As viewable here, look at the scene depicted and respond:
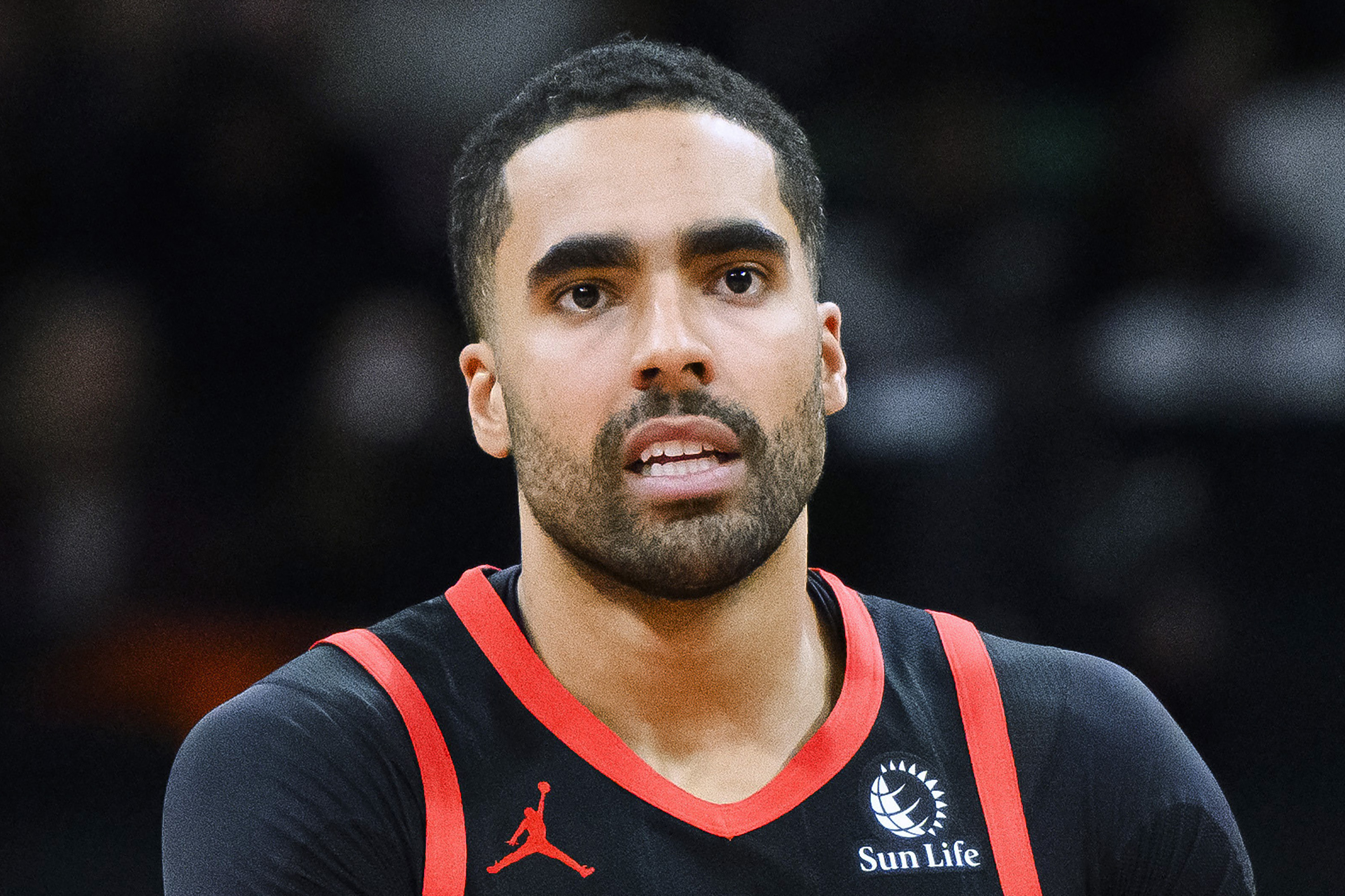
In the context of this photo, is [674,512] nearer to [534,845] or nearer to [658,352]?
[658,352]

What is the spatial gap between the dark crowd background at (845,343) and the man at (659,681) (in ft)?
4.60

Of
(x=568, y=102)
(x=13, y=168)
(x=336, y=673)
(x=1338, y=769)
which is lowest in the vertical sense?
(x=1338, y=769)

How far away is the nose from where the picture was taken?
1.44 metres

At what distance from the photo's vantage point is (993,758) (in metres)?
1.57

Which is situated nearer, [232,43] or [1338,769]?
[1338,769]

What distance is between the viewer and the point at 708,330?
1489mm

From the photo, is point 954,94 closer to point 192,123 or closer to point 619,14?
point 619,14

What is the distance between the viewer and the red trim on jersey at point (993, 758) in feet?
4.91

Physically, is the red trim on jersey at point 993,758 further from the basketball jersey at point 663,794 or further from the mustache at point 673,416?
the mustache at point 673,416

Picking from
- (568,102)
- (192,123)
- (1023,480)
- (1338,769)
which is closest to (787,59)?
(1023,480)

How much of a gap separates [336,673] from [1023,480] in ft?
6.64

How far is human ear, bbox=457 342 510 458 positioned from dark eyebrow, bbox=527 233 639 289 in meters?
0.21

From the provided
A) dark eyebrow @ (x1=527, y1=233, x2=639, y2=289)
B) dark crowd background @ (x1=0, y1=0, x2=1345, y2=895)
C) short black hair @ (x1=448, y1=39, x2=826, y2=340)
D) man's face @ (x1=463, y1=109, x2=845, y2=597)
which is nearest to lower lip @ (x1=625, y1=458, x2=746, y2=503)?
man's face @ (x1=463, y1=109, x2=845, y2=597)

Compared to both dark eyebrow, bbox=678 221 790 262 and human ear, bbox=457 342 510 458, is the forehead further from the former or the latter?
human ear, bbox=457 342 510 458
